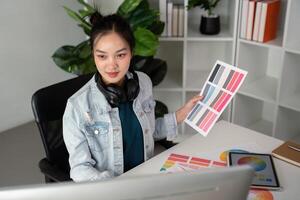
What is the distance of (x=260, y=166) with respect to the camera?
1.46m

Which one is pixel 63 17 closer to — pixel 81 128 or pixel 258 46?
pixel 258 46

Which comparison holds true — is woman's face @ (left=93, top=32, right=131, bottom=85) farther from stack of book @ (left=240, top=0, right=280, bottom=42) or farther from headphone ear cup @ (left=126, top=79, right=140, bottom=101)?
stack of book @ (left=240, top=0, right=280, bottom=42)

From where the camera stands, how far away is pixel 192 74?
3.12m

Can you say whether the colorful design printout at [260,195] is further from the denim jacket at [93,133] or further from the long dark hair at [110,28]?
the long dark hair at [110,28]

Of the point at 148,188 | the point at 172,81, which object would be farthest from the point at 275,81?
the point at 148,188

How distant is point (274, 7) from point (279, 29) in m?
0.29

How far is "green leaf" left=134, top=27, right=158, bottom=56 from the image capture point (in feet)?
7.44

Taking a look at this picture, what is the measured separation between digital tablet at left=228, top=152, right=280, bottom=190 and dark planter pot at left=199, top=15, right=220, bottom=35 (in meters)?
1.43

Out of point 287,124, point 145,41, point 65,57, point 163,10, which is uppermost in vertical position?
point 163,10

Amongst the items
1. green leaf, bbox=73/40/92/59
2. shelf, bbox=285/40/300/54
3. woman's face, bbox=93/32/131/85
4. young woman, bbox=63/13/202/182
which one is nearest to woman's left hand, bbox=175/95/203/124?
young woman, bbox=63/13/202/182

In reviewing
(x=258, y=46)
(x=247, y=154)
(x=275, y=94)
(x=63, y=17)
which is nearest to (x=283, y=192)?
(x=247, y=154)

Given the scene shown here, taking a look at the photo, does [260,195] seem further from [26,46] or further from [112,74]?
[26,46]

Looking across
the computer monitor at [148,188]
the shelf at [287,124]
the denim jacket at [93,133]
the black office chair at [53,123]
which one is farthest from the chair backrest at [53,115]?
the shelf at [287,124]

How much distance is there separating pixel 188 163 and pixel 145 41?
998mm
